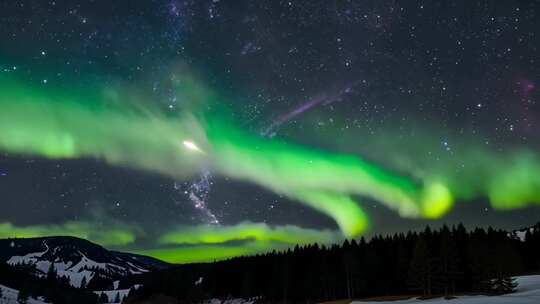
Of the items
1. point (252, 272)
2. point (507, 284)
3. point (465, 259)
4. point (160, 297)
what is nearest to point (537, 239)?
point (465, 259)

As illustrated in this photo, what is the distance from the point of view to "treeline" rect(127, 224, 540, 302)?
243 feet

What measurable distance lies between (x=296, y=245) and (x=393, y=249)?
42.1 meters

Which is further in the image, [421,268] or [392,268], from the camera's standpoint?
[392,268]

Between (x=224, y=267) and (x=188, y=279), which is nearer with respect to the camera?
(x=224, y=267)

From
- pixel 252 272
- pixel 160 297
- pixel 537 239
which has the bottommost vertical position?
pixel 160 297

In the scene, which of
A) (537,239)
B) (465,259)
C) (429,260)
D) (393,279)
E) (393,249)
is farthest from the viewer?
(537,239)

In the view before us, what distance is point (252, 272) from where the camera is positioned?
12662 centimetres

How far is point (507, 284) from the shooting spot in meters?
62.3

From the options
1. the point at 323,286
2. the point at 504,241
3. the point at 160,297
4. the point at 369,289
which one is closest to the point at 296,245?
the point at 323,286

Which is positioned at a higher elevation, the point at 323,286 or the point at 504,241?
the point at 504,241

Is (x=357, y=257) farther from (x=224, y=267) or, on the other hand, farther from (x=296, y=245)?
(x=224, y=267)

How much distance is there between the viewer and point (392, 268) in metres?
89.9

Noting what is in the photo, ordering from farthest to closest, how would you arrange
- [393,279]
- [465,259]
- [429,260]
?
[393,279] < [465,259] < [429,260]

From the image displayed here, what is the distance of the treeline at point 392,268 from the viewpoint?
73938 mm
